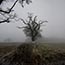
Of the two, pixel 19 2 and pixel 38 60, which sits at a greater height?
pixel 19 2

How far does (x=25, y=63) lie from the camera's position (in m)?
12.6

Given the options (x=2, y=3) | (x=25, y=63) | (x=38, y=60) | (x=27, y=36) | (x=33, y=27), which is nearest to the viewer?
(x=25, y=63)

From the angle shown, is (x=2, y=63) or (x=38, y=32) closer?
(x=2, y=63)

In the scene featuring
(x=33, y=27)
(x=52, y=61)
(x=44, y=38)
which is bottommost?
(x=52, y=61)

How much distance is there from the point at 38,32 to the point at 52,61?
18593 mm

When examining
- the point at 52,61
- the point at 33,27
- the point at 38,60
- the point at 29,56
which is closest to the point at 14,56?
the point at 29,56

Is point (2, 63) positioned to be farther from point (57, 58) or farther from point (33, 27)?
point (33, 27)

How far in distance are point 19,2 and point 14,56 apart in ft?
17.6

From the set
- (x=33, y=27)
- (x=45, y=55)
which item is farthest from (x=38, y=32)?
(x=45, y=55)

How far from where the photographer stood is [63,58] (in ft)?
46.4

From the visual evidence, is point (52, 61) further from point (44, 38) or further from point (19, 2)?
point (44, 38)

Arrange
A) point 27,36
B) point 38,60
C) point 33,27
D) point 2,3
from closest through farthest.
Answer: point 38,60 → point 2,3 → point 33,27 → point 27,36

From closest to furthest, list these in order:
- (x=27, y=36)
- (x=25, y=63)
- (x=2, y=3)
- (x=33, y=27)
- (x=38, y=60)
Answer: (x=25, y=63)
(x=38, y=60)
(x=2, y=3)
(x=33, y=27)
(x=27, y=36)

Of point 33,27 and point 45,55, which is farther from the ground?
point 33,27
